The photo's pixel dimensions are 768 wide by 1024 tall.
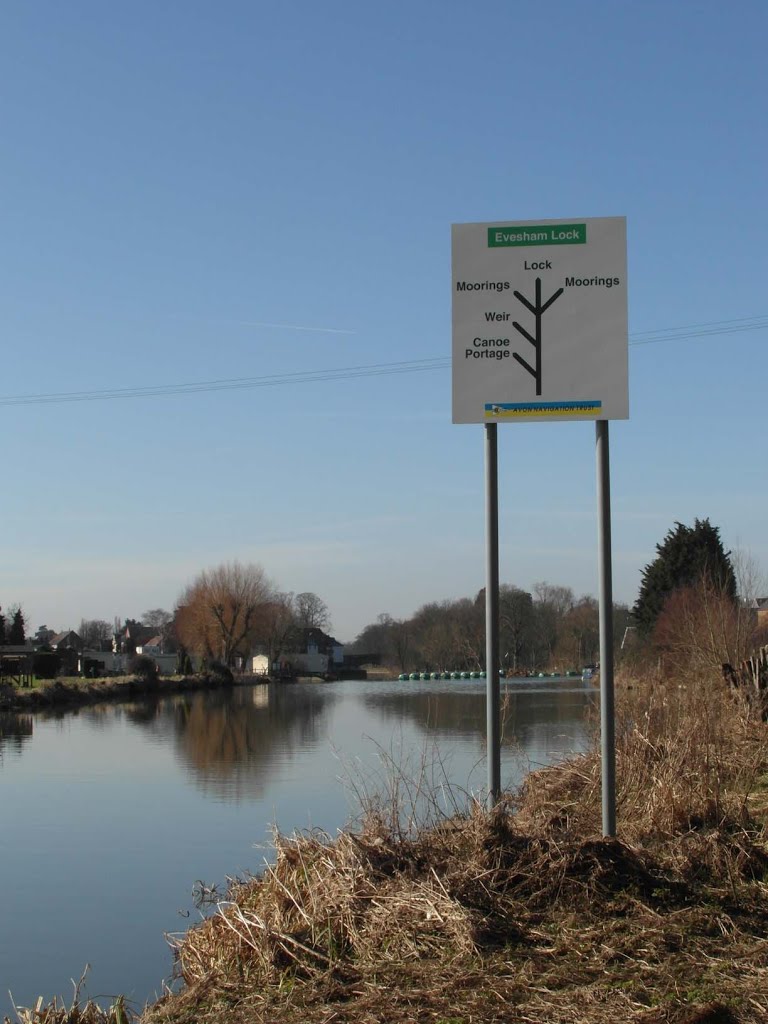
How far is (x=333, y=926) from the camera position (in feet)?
20.1

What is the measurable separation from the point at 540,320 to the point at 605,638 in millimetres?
2331

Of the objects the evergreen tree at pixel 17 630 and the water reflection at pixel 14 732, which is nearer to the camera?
the water reflection at pixel 14 732

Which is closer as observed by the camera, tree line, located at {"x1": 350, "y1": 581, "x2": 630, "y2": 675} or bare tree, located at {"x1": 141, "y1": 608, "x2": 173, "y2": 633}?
tree line, located at {"x1": 350, "y1": 581, "x2": 630, "y2": 675}

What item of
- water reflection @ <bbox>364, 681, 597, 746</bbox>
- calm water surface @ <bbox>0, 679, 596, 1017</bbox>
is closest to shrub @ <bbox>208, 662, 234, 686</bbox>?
water reflection @ <bbox>364, 681, 597, 746</bbox>

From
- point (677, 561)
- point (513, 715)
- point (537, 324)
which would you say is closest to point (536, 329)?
point (537, 324)

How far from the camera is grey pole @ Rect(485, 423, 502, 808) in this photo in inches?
314

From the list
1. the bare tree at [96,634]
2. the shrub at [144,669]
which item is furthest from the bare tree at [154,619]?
the shrub at [144,669]

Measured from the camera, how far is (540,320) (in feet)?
27.0

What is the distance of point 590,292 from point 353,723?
89.4 ft

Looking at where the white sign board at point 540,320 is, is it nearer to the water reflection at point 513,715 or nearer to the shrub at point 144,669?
the water reflection at point 513,715

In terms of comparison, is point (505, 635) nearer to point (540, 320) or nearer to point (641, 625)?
point (540, 320)

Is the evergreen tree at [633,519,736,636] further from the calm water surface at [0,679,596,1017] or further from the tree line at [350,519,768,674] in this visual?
the calm water surface at [0,679,596,1017]

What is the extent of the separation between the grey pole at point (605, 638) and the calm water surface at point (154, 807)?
4.68 ft

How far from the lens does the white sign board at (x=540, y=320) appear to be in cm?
817
